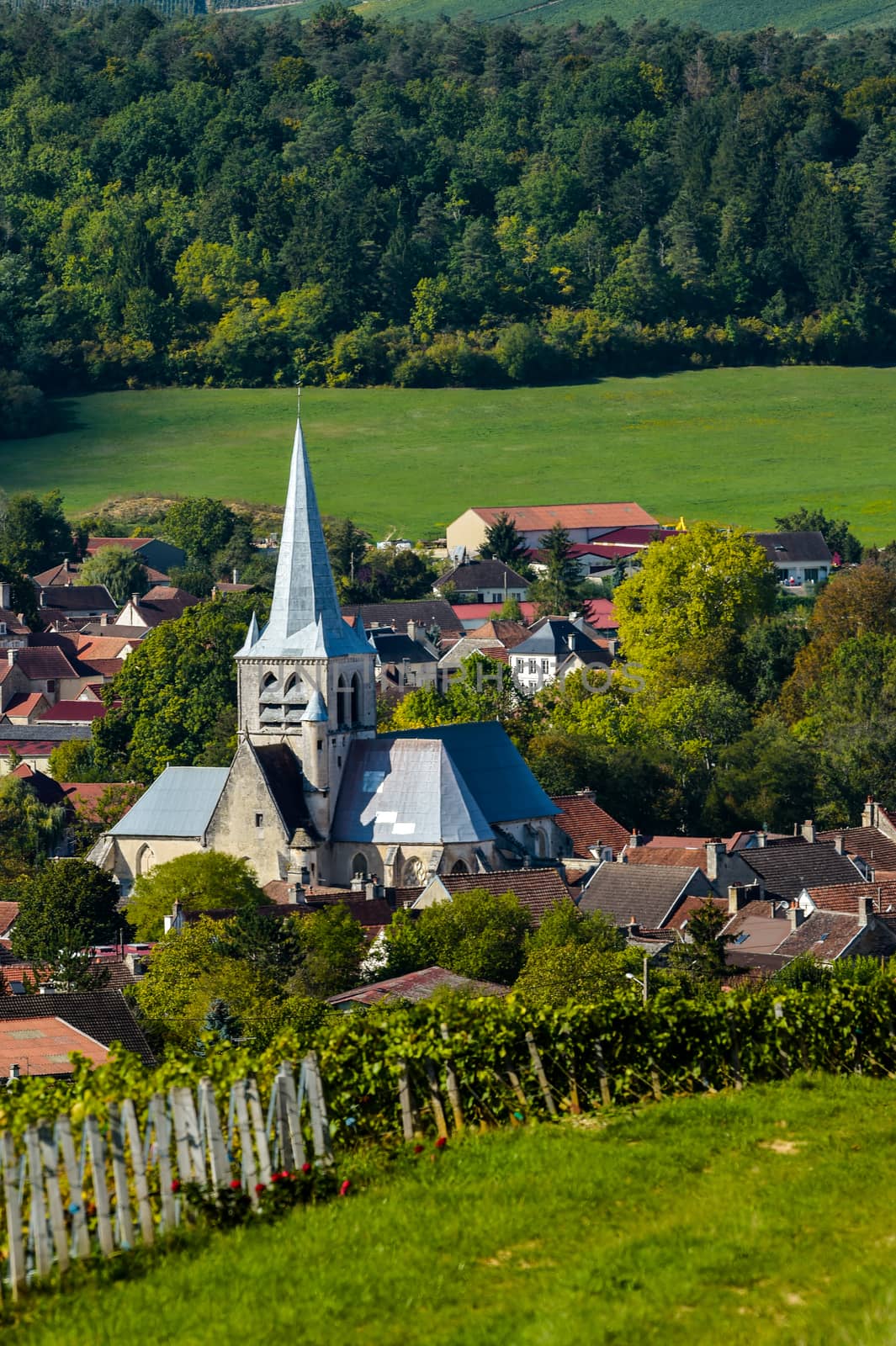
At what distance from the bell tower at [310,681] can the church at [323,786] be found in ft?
0.14

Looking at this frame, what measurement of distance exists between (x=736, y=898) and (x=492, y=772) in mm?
10809

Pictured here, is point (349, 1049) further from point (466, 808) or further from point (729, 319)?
point (729, 319)

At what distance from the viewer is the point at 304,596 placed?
65188mm

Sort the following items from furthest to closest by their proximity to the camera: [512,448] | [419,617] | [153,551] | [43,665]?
[512,448] → [153,551] → [419,617] → [43,665]

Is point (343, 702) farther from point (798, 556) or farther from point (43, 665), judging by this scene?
point (798, 556)

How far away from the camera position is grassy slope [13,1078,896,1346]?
15.1 m

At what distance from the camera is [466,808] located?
2406 inches

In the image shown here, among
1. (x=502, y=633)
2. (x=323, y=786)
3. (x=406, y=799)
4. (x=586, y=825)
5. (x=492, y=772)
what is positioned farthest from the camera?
(x=502, y=633)

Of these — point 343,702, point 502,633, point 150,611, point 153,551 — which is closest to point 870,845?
point 343,702

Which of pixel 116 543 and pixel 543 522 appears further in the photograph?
pixel 543 522

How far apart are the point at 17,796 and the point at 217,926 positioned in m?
28.5

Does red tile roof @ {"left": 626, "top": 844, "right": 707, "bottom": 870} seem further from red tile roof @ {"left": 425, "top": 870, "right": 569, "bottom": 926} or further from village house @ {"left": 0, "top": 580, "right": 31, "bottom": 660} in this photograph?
village house @ {"left": 0, "top": 580, "right": 31, "bottom": 660}

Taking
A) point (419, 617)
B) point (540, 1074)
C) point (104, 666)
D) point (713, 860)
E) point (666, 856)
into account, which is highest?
point (540, 1074)

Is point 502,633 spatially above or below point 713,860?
below
